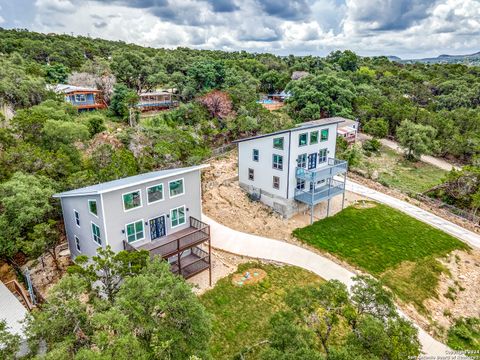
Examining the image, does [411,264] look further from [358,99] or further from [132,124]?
[358,99]

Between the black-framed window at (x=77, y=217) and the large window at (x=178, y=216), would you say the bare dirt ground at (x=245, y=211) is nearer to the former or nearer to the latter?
the large window at (x=178, y=216)

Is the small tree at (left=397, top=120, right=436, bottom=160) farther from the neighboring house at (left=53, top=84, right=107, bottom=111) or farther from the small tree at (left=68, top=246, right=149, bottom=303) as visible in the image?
the neighboring house at (left=53, top=84, right=107, bottom=111)

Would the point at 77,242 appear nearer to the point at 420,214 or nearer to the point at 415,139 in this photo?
the point at 420,214

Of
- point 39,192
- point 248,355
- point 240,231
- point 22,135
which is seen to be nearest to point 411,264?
point 240,231

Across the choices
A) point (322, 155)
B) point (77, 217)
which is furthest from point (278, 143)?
point (77, 217)

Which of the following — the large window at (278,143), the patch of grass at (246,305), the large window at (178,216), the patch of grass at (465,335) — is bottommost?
the patch of grass at (465,335)

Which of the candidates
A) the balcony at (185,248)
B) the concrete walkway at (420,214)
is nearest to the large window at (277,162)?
the balcony at (185,248)

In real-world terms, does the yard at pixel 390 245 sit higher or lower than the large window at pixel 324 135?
lower
